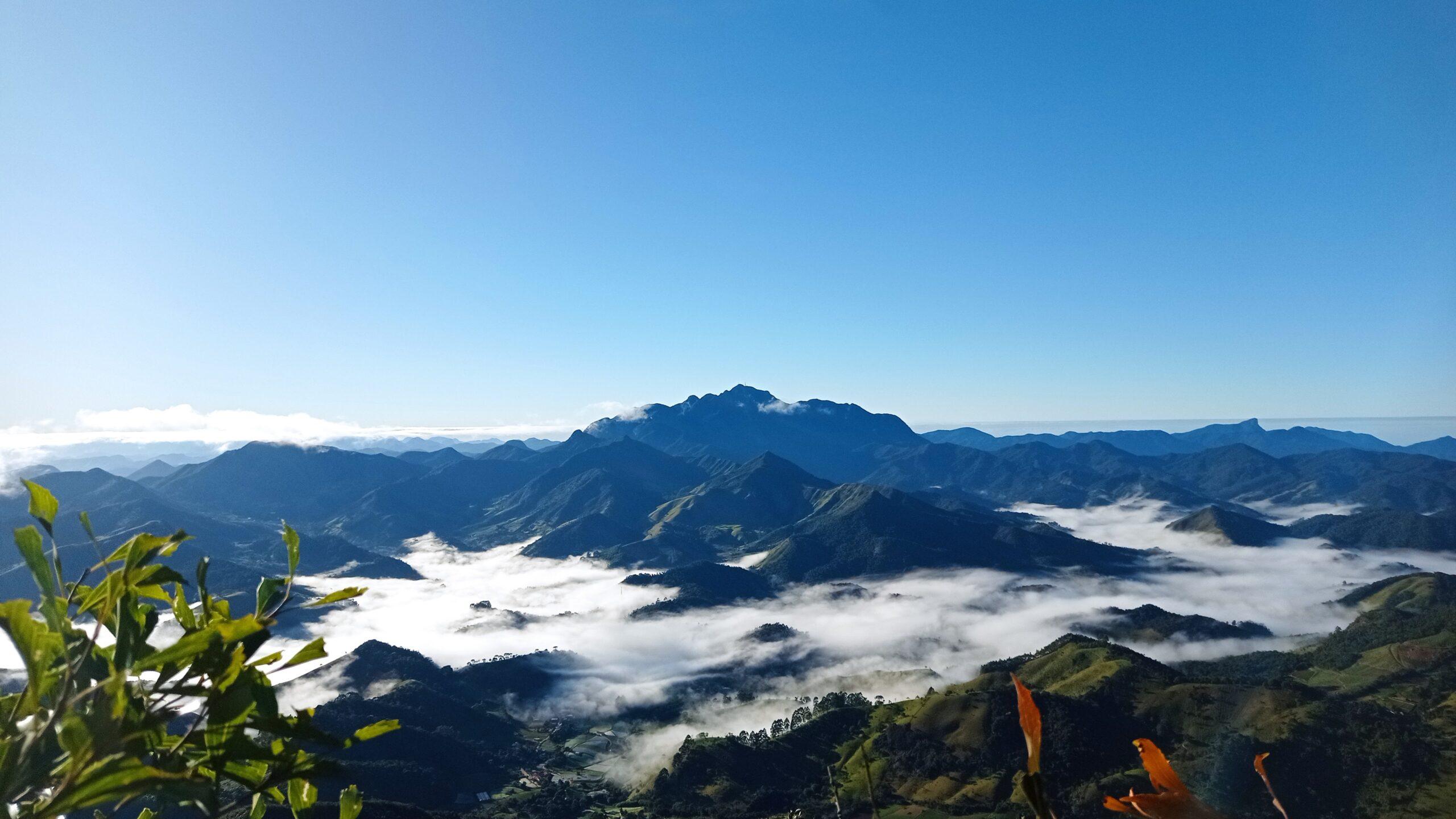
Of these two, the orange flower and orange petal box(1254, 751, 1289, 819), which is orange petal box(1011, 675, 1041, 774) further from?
the orange flower

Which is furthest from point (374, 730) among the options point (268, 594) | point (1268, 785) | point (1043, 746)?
point (1043, 746)

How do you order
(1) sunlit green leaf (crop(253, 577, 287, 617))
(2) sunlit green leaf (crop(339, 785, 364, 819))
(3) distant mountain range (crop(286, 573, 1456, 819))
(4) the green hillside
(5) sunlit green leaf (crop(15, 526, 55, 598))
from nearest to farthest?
(5) sunlit green leaf (crop(15, 526, 55, 598))
(1) sunlit green leaf (crop(253, 577, 287, 617))
(2) sunlit green leaf (crop(339, 785, 364, 819))
(4) the green hillside
(3) distant mountain range (crop(286, 573, 1456, 819))

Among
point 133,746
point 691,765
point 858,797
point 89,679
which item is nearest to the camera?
point 133,746

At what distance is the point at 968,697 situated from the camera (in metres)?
144

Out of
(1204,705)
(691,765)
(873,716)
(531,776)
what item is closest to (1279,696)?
(1204,705)

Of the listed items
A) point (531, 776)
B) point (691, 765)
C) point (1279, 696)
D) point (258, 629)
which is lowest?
point (531, 776)

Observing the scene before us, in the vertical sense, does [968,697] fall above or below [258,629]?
below

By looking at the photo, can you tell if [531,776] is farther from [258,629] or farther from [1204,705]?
[258,629]

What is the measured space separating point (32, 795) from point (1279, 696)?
168 m

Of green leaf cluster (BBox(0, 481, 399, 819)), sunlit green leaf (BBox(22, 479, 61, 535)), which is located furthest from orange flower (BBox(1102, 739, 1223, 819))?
sunlit green leaf (BBox(22, 479, 61, 535))

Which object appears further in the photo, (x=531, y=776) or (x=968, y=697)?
(x=531, y=776)

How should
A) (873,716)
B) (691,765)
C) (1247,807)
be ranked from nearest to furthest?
(1247,807), (691,765), (873,716)

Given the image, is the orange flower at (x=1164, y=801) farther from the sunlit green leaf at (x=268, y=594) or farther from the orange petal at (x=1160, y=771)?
the sunlit green leaf at (x=268, y=594)

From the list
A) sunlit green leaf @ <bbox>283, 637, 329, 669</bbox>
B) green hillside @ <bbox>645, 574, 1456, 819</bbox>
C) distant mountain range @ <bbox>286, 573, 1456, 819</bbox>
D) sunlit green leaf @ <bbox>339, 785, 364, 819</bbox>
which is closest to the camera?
sunlit green leaf @ <bbox>283, 637, 329, 669</bbox>
